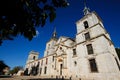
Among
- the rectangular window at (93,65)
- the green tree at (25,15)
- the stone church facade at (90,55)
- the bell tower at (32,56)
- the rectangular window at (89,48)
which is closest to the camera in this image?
the green tree at (25,15)

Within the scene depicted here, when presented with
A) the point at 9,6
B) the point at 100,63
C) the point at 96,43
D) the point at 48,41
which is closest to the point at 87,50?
the point at 96,43

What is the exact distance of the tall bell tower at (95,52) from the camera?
Result: 49.8 ft

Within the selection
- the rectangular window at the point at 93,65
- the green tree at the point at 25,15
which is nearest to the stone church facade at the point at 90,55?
the rectangular window at the point at 93,65

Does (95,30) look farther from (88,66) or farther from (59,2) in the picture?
(59,2)

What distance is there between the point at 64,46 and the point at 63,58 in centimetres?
383

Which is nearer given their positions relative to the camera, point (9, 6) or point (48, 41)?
point (9, 6)

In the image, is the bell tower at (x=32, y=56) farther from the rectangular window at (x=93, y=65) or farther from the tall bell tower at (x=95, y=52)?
the rectangular window at (x=93, y=65)

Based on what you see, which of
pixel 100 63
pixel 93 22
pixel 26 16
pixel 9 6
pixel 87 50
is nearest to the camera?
pixel 9 6

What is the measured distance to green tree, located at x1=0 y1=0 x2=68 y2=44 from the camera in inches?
143

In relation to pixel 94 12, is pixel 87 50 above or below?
below

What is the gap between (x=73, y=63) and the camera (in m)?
21.9

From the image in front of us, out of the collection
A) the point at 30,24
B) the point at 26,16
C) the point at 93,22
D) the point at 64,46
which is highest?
the point at 93,22

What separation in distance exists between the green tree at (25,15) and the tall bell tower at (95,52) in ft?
48.8

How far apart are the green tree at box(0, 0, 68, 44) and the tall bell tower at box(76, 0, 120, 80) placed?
14.9 m
